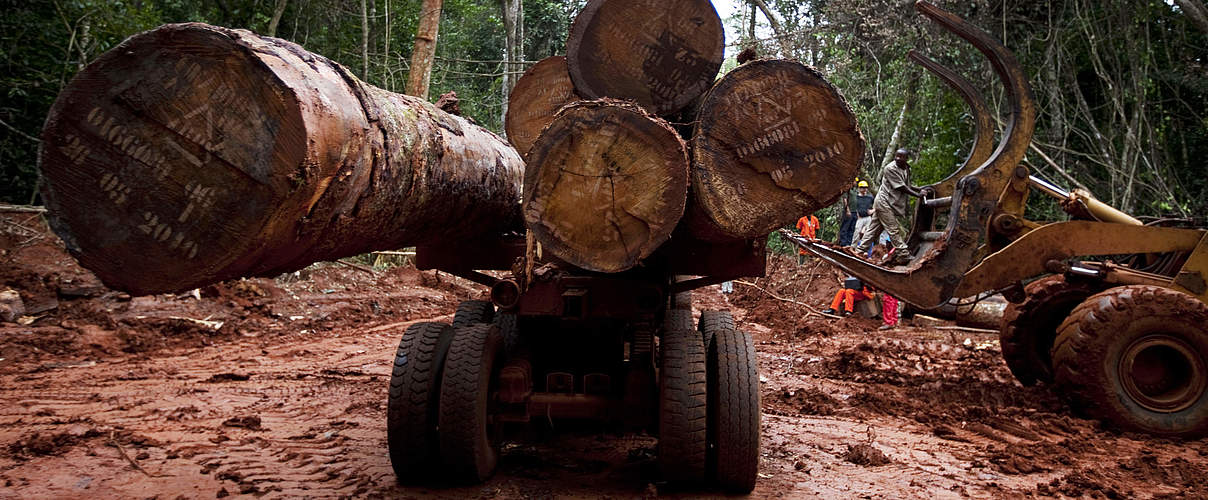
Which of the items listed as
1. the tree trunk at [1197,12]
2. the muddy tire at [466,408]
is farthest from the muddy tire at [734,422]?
the tree trunk at [1197,12]

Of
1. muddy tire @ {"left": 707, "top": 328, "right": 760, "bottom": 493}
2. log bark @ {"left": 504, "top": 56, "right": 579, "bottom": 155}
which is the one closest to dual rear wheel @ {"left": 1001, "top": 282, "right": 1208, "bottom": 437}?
muddy tire @ {"left": 707, "top": 328, "right": 760, "bottom": 493}

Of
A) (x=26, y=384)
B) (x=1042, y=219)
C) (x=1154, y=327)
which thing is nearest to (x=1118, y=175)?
(x=1042, y=219)

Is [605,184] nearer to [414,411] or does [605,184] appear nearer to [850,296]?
[414,411]

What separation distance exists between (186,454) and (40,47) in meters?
9.09

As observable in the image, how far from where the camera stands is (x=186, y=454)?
15.1ft

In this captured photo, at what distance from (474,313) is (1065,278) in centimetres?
470

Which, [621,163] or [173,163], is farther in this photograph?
[621,163]

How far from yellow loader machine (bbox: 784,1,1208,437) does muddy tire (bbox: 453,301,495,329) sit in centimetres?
257

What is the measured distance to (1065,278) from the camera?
660 cm

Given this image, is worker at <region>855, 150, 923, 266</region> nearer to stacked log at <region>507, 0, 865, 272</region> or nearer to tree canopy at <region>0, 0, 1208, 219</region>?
tree canopy at <region>0, 0, 1208, 219</region>

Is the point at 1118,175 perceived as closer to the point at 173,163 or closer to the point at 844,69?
the point at 844,69

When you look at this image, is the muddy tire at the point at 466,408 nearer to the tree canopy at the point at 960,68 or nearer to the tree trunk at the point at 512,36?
the tree canopy at the point at 960,68

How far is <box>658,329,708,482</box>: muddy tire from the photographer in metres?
3.93

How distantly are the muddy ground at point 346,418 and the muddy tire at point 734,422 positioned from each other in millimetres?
216
